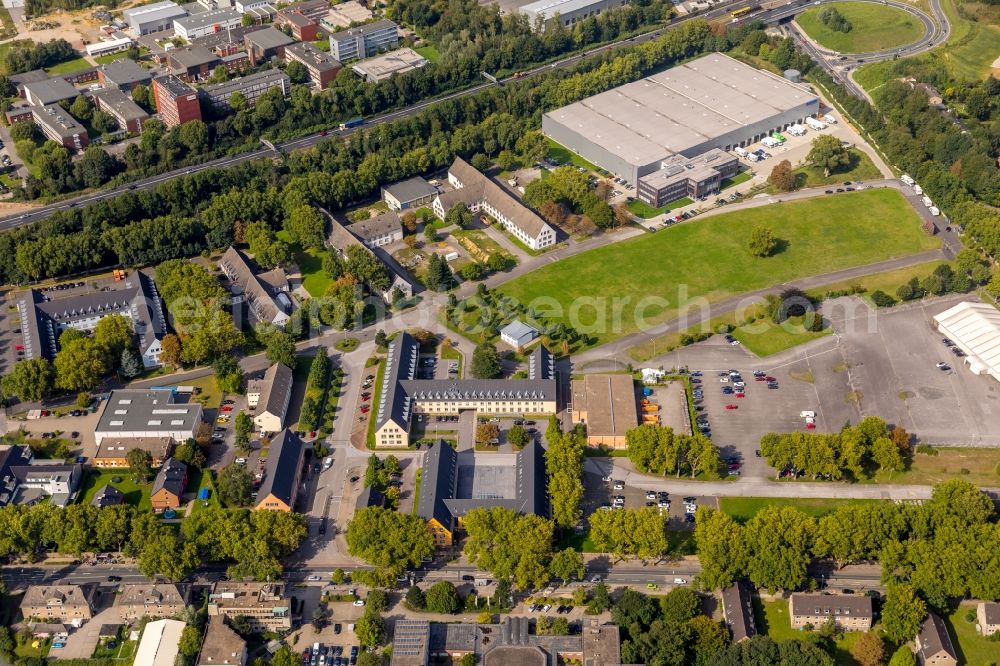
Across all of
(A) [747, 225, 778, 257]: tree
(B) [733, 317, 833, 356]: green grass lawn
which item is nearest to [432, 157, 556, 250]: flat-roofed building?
(A) [747, 225, 778, 257]: tree

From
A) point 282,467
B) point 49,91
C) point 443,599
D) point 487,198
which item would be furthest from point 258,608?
point 49,91

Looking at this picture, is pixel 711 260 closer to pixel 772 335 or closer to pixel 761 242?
pixel 761 242

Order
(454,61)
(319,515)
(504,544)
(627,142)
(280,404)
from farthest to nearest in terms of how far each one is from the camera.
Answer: (454,61) → (627,142) → (280,404) → (319,515) → (504,544)

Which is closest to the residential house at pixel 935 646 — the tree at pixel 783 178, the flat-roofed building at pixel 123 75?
the tree at pixel 783 178

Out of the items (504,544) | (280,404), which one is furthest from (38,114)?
(504,544)

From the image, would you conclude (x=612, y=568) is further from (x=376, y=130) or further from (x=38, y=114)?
(x=38, y=114)

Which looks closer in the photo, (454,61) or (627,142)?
(627,142)
